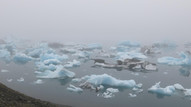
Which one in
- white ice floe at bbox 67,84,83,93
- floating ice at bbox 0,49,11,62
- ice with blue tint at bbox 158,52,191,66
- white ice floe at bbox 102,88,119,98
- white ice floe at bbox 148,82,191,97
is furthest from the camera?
floating ice at bbox 0,49,11,62

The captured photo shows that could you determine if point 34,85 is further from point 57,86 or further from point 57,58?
point 57,58

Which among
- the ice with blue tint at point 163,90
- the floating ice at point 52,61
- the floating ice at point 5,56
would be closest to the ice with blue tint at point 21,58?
the floating ice at point 5,56

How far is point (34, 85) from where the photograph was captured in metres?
17.0

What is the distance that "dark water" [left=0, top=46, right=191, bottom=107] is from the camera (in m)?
14.2

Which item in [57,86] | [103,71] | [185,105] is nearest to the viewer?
[185,105]

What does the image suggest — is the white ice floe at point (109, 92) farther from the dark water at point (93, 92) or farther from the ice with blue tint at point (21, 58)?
the ice with blue tint at point (21, 58)

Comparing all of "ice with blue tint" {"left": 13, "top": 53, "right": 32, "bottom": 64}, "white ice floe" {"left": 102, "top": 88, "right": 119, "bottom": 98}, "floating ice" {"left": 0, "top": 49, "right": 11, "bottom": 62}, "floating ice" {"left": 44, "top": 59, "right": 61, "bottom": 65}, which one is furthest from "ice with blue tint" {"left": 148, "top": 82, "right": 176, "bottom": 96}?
"floating ice" {"left": 0, "top": 49, "right": 11, "bottom": 62}

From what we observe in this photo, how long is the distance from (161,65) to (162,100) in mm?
9364

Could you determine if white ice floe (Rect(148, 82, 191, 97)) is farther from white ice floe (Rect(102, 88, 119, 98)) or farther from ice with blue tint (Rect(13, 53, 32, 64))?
ice with blue tint (Rect(13, 53, 32, 64))

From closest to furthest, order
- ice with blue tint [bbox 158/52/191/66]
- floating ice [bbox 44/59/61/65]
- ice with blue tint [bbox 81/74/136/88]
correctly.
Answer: ice with blue tint [bbox 81/74/136/88]
floating ice [bbox 44/59/61/65]
ice with blue tint [bbox 158/52/191/66]

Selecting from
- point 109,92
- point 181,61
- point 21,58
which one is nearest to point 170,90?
point 109,92

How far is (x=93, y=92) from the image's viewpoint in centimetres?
1561

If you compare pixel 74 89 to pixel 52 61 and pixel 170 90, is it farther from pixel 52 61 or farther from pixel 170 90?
pixel 52 61

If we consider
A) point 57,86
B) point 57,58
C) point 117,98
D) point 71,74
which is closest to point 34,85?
point 57,86
